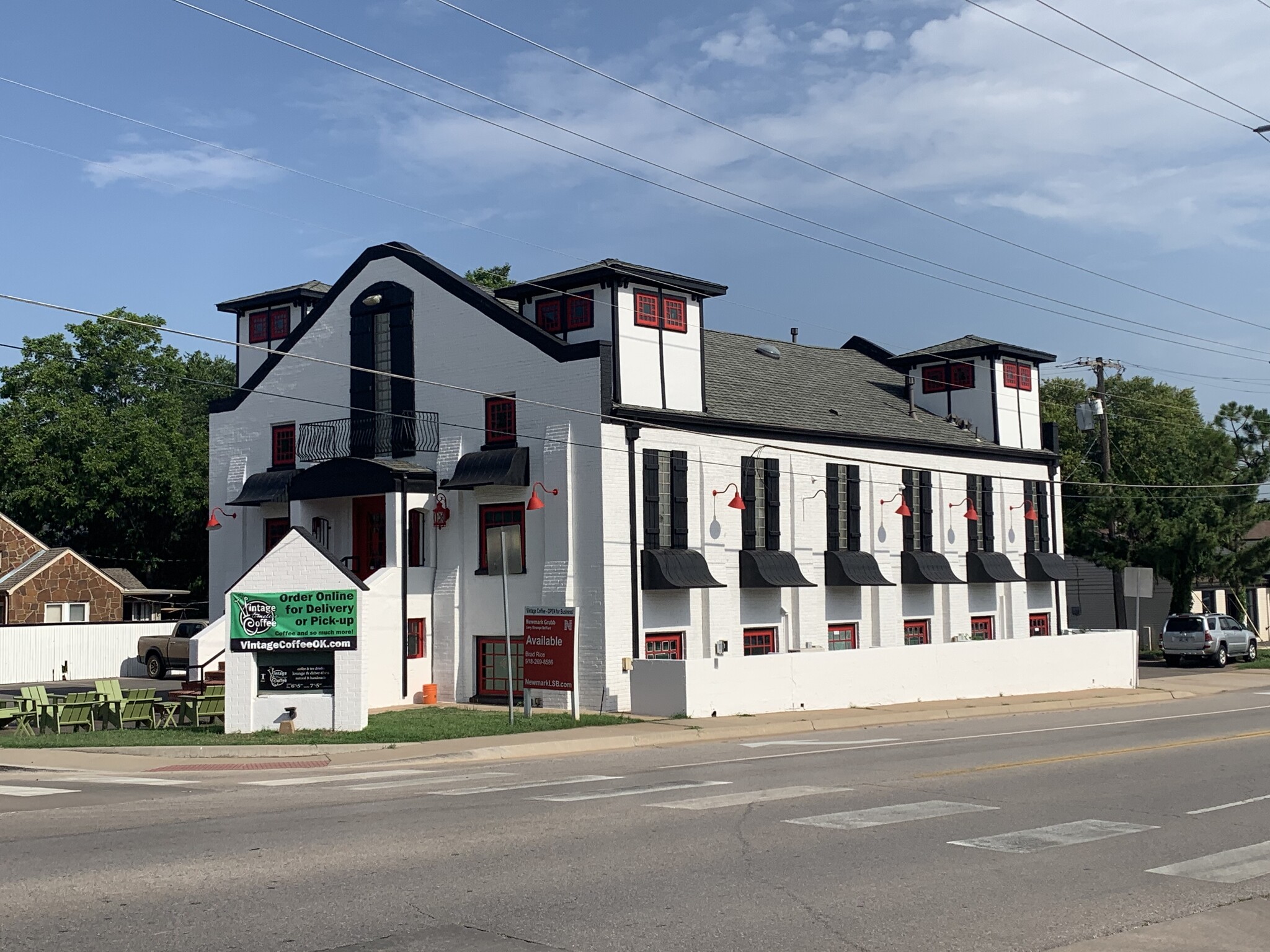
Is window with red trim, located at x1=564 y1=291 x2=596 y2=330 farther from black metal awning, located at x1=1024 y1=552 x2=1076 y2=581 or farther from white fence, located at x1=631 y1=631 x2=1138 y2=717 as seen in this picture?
black metal awning, located at x1=1024 y1=552 x2=1076 y2=581

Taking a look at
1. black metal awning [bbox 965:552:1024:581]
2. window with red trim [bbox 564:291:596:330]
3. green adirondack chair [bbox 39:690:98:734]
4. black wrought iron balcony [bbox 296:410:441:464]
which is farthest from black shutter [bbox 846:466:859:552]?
green adirondack chair [bbox 39:690:98:734]

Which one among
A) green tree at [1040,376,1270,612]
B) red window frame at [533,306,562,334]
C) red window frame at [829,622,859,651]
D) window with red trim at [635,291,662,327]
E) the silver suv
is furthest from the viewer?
green tree at [1040,376,1270,612]

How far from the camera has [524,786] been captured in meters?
16.4

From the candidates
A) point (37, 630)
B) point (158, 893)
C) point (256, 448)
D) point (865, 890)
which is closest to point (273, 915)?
point (158, 893)

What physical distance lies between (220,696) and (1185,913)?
2139 cm

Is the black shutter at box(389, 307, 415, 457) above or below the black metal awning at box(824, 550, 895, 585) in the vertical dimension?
above

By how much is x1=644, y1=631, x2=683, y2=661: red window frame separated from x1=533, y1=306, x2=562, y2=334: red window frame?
7.67 meters

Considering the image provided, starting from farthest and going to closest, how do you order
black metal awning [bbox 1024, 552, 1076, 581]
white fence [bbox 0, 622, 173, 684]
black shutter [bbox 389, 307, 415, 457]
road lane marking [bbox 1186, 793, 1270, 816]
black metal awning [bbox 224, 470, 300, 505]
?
1. white fence [bbox 0, 622, 173, 684]
2. black metal awning [bbox 1024, 552, 1076, 581]
3. black metal awning [bbox 224, 470, 300, 505]
4. black shutter [bbox 389, 307, 415, 457]
5. road lane marking [bbox 1186, 793, 1270, 816]

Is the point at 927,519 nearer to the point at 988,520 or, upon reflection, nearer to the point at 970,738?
the point at 988,520

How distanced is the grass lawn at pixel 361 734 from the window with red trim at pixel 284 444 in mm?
10937

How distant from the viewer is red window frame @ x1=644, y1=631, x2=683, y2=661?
30672mm

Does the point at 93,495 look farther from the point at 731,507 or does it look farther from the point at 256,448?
the point at 731,507

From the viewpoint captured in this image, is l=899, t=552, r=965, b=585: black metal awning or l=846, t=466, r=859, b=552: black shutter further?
l=899, t=552, r=965, b=585: black metal awning

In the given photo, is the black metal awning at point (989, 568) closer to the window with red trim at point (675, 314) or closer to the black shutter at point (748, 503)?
the black shutter at point (748, 503)
